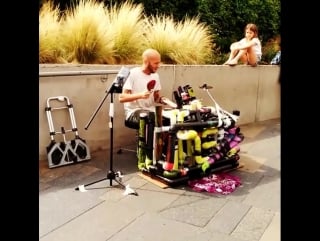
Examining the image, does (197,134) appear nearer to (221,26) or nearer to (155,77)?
(155,77)

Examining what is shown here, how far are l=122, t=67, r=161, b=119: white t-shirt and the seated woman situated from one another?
300 cm

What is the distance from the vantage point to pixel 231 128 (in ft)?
16.4

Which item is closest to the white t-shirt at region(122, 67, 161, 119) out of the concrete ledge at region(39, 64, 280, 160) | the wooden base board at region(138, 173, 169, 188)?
the concrete ledge at region(39, 64, 280, 160)

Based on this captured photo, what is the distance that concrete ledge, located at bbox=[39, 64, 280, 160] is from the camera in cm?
523

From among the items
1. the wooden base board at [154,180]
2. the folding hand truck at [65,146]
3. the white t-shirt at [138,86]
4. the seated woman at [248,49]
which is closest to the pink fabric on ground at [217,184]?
the wooden base board at [154,180]

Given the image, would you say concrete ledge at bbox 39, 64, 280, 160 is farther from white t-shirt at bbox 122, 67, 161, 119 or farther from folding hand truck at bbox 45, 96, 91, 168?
white t-shirt at bbox 122, 67, 161, 119

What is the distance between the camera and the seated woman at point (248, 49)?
25.9 feet

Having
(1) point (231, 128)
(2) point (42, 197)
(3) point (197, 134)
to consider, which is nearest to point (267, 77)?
(1) point (231, 128)

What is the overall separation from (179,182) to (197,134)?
58 centimetres

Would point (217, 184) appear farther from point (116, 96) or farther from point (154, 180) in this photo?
point (116, 96)

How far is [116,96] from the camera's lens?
5.94m

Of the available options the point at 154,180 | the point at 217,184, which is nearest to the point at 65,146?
the point at 154,180

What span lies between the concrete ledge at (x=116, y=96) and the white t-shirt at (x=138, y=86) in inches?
27.2
